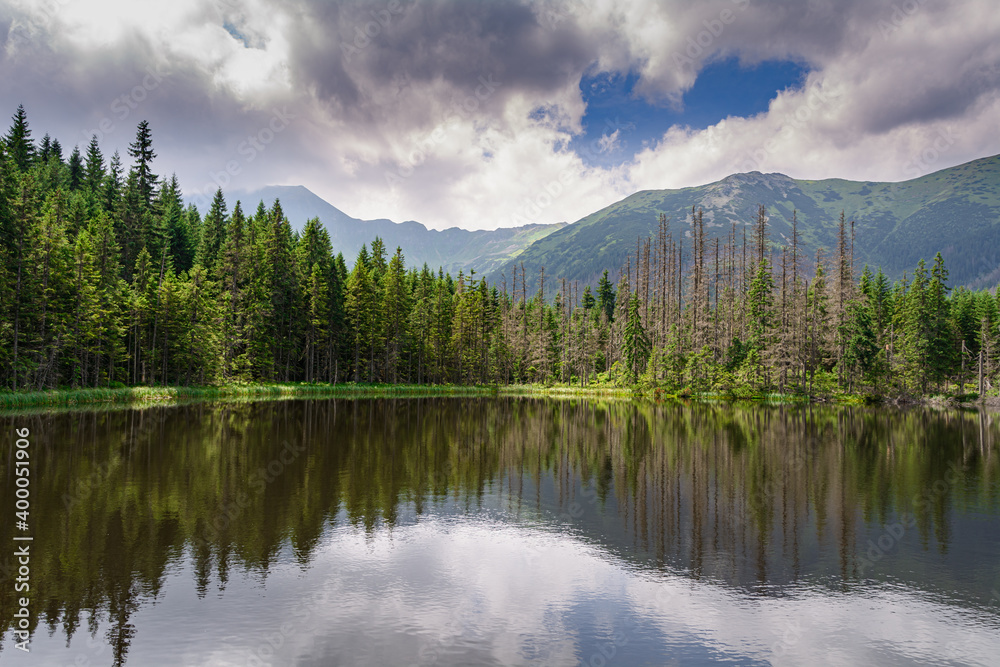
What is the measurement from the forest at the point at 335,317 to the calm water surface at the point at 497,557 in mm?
33872

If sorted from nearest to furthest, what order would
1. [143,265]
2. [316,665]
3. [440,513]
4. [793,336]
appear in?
[316,665] < [440,513] < [143,265] < [793,336]

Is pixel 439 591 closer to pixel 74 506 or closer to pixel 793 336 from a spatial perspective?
pixel 74 506

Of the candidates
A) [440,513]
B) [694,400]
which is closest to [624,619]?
[440,513]

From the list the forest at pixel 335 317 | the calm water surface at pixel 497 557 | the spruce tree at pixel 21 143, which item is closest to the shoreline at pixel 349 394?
the forest at pixel 335 317

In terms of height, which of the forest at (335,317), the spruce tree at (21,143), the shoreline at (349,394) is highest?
the spruce tree at (21,143)

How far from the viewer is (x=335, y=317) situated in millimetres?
86750

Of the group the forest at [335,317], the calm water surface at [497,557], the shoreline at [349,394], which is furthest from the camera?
the forest at [335,317]

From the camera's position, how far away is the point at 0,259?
4794 cm

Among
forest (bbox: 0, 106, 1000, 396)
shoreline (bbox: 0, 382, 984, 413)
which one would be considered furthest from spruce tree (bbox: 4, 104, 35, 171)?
shoreline (bbox: 0, 382, 984, 413)

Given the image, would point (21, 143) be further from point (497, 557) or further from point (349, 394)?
point (497, 557)

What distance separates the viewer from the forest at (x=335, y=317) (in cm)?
5472

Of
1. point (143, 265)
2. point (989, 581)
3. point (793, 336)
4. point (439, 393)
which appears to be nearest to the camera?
point (989, 581)

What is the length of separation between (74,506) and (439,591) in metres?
12.1

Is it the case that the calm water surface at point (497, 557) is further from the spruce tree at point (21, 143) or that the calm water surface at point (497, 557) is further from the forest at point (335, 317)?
the spruce tree at point (21, 143)
